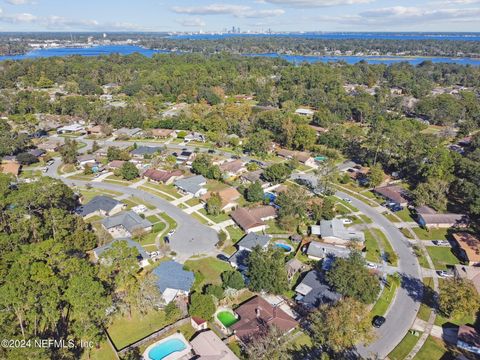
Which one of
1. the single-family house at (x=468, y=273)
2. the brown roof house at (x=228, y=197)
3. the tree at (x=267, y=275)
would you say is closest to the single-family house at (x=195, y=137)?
the brown roof house at (x=228, y=197)

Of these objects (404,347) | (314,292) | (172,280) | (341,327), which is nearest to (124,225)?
(172,280)

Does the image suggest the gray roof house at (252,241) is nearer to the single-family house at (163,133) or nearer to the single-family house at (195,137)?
the single-family house at (195,137)

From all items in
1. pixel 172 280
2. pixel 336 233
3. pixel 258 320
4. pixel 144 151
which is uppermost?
pixel 144 151

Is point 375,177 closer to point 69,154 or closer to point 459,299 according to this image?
point 459,299

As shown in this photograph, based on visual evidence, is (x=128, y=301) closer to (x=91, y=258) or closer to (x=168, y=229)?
(x=91, y=258)

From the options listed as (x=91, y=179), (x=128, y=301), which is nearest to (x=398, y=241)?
(x=128, y=301)

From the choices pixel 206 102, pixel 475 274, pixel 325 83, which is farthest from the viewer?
pixel 325 83

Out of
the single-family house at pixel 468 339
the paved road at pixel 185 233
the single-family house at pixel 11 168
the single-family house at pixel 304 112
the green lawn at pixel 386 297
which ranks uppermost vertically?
the single-family house at pixel 304 112
